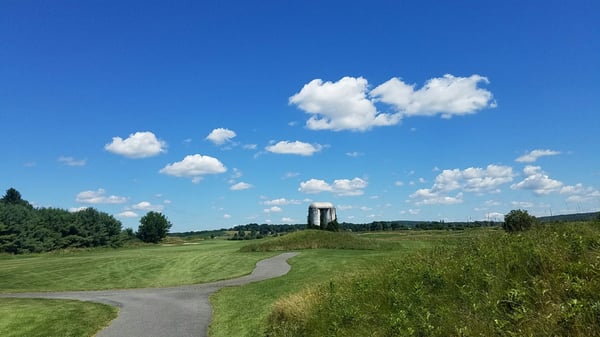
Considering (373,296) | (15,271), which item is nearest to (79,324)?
(373,296)

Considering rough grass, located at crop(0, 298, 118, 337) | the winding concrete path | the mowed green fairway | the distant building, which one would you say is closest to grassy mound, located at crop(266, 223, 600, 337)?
the mowed green fairway

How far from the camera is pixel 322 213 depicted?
67.4 meters

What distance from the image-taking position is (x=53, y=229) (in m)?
83.8

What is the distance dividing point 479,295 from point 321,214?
59685mm

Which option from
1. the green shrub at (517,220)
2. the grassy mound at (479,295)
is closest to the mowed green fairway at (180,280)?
the green shrub at (517,220)

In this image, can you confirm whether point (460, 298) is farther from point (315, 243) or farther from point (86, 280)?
point (315, 243)

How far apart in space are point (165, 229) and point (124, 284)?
280 ft

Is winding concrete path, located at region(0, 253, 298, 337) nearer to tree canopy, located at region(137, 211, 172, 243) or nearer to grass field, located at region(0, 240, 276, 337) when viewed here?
grass field, located at region(0, 240, 276, 337)

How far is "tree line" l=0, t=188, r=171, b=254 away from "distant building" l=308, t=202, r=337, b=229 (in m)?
47.0

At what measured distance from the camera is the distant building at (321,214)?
66144 millimetres

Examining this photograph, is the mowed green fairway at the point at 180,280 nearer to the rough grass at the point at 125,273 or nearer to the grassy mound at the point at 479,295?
the rough grass at the point at 125,273

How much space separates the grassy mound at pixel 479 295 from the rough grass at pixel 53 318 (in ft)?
28.0

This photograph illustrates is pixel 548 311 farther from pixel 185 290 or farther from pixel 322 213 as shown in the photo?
pixel 322 213

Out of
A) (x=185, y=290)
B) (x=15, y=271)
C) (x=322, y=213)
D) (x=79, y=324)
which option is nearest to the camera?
(x=79, y=324)
